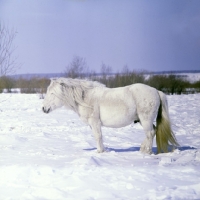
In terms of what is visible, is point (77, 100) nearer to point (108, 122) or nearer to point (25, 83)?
point (108, 122)

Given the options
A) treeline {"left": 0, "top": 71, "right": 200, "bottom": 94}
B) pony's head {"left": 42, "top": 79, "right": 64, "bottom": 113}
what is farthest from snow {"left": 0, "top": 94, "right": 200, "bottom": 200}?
treeline {"left": 0, "top": 71, "right": 200, "bottom": 94}

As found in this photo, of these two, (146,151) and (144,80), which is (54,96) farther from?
(144,80)

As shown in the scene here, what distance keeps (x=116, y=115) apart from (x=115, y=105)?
167 millimetres

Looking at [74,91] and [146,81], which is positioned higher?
[74,91]

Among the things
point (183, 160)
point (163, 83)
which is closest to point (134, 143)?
point (183, 160)

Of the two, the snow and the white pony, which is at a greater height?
the white pony

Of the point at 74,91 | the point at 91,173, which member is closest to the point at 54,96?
the point at 74,91

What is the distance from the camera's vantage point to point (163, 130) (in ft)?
19.0

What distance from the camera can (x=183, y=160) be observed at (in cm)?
499

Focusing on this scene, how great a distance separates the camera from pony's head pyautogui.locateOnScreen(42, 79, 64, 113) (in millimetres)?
5941

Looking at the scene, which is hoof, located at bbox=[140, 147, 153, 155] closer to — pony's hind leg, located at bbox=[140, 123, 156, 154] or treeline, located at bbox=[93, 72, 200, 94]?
pony's hind leg, located at bbox=[140, 123, 156, 154]

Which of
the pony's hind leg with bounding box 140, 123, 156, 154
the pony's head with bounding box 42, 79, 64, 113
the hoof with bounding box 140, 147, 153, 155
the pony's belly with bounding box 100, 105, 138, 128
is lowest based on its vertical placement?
the hoof with bounding box 140, 147, 153, 155

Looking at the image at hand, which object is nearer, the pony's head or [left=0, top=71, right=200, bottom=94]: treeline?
the pony's head

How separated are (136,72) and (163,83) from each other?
20.3ft
